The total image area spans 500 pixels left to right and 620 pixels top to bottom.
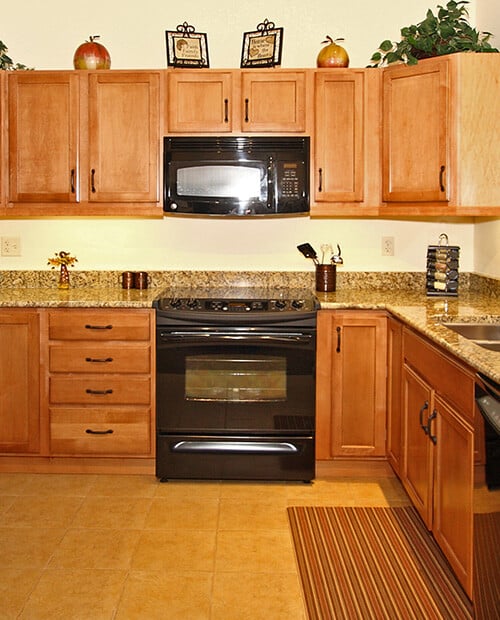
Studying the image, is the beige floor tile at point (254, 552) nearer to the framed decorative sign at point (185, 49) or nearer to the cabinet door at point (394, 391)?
the cabinet door at point (394, 391)

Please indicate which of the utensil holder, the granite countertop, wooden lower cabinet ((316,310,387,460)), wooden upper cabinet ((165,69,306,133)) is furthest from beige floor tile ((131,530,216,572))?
wooden upper cabinet ((165,69,306,133))

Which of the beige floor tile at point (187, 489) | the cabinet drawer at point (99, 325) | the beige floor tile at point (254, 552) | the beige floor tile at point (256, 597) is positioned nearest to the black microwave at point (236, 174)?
the cabinet drawer at point (99, 325)

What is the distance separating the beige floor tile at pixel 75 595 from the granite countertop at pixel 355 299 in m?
1.30

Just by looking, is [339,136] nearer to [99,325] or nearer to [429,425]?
[99,325]

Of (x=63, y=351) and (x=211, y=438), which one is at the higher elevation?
(x=63, y=351)

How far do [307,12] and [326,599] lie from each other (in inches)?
120

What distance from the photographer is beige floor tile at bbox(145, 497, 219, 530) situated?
2961mm

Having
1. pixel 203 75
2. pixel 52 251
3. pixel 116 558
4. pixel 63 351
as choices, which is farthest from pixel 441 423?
pixel 52 251

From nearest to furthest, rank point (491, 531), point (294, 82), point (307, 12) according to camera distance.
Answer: point (491, 531) < point (294, 82) < point (307, 12)

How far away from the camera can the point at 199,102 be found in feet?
11.9

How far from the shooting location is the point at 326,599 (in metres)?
2.38

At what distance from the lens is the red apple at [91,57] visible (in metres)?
3.66

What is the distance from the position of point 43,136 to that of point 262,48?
1213mm

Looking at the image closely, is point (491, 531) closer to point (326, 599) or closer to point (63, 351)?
point (326, 599)
